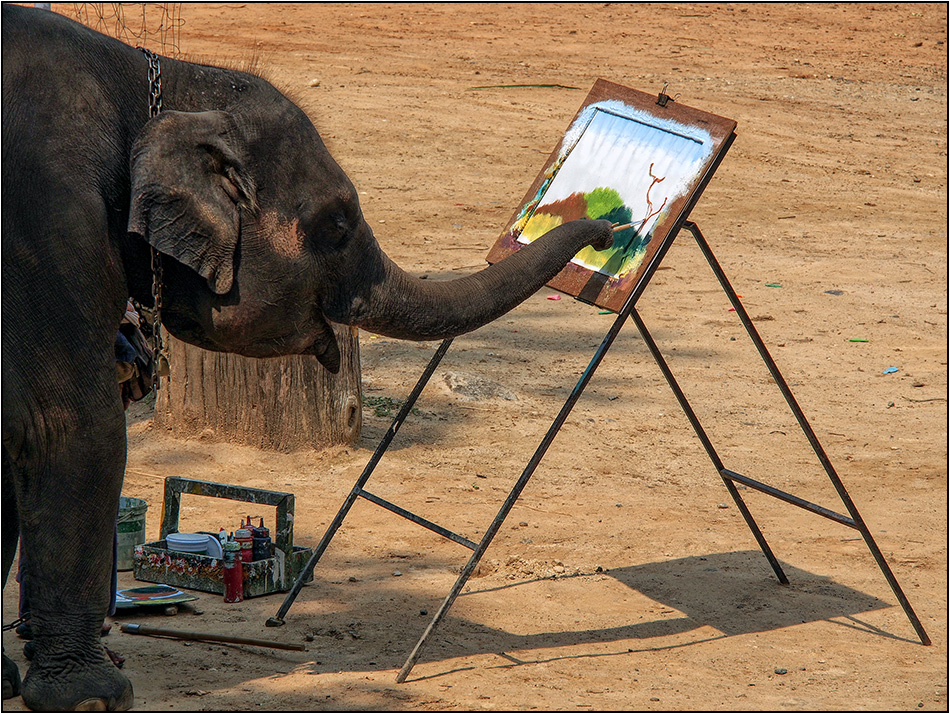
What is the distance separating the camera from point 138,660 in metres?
4.79

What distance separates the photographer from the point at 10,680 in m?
4.39

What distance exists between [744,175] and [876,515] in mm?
8398

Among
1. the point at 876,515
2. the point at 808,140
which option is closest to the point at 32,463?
Answer: the point at 876,515

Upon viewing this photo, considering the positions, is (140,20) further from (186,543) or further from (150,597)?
(150,597)

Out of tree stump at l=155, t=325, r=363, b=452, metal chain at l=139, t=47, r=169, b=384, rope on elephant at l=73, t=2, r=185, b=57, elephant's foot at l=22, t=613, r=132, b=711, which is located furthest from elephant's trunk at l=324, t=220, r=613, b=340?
rope on elephant at l=73, t=2, r=185, b=57

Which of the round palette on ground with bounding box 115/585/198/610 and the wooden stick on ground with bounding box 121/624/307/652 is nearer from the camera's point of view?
the wooden stick on ground with bounding box 121/624/307/652

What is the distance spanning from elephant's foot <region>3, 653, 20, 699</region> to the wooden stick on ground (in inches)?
26.1

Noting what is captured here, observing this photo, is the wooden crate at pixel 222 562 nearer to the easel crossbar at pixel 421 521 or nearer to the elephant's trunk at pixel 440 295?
the easel crossbar at pixel 421 521

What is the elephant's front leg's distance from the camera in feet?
13.1

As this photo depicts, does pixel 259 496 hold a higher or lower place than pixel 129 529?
higher

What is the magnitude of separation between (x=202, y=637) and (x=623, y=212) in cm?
231

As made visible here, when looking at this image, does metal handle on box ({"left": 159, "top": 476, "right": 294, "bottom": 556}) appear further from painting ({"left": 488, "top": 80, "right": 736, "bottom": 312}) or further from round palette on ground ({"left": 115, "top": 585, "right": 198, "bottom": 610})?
painting ({"left": 488, "top": 80, "right": 736, "bottom": 312})

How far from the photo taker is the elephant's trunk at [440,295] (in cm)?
436

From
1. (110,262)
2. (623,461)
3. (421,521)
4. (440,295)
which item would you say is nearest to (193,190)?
(110,262)
